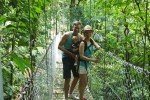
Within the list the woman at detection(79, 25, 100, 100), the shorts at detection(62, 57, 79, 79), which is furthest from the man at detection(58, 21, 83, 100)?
the woman at detection(79, 25, 100, 100)

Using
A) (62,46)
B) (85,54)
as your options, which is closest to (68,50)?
(62,46)

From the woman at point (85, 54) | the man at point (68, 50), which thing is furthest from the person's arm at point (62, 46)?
the woman at point (85, 54)

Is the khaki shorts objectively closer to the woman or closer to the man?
the woman

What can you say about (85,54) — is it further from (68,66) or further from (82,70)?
(68,66)

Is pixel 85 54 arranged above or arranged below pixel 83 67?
above

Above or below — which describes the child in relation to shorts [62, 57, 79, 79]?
above

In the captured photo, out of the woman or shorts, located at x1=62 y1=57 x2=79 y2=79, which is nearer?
the woman

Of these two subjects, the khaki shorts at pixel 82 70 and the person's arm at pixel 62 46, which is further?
the person's arm at pixel 62 46

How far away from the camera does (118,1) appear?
3248mm

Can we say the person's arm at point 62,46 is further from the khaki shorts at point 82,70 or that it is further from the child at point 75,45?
the khaki shorts at point 82,70

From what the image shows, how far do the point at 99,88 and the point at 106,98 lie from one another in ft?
0.50

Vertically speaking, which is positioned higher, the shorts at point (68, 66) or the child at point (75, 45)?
the child at point (75, 45)

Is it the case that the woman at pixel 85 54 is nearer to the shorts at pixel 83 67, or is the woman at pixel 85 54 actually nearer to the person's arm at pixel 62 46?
the shorts at pixel 83 67

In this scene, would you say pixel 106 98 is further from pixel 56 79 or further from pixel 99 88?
pixel 56 79
